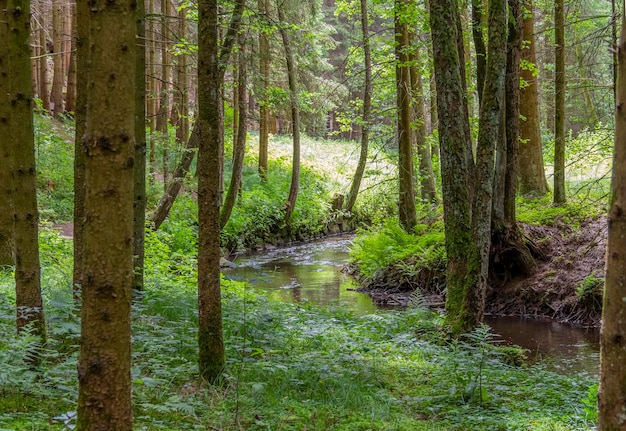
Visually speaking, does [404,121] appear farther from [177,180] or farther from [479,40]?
[177,180]

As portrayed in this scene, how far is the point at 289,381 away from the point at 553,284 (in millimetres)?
7813

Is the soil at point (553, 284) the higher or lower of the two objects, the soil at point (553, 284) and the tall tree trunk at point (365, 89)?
the lower

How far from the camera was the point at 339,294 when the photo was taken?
13.0 meters

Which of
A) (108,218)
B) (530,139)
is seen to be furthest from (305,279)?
(108,218)

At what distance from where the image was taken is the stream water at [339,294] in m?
8.20

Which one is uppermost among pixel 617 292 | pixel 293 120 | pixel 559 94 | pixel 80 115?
pixel 559 94

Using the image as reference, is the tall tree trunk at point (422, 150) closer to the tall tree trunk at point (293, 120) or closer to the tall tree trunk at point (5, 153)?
the tall tree trunk at point (293, 120)

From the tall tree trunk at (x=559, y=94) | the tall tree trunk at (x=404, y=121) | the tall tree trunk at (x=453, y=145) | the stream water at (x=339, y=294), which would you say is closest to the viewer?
the tall tree trunk at (x=453, y=145)

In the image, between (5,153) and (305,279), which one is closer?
(5,153)

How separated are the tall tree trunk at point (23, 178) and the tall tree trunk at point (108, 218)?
2.14 m

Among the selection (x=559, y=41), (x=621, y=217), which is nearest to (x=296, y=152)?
(x=559, y=41)

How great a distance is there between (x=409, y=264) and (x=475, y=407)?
8429mm

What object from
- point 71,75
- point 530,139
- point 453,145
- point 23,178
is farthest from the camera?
point 71,75

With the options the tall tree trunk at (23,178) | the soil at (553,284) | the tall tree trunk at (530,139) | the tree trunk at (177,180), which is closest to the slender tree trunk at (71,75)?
the tree trunk at (177,180)
